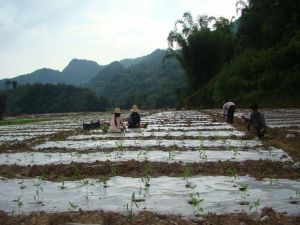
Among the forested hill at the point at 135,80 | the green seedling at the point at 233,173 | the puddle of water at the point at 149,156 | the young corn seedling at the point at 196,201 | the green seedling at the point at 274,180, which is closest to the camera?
the young corn seedling at the point at 196,201

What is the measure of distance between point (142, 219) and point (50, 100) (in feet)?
261

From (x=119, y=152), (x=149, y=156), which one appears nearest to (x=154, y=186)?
(x=149, y=156)

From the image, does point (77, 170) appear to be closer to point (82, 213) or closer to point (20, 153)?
point (82, 213)

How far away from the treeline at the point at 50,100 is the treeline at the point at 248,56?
31.2 meters

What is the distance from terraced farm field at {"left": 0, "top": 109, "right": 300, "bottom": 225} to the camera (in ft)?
15.9

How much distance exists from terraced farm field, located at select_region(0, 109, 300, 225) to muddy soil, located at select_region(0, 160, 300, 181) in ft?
0.06

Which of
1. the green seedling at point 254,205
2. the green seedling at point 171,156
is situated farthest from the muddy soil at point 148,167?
the green seedling at point 254,205

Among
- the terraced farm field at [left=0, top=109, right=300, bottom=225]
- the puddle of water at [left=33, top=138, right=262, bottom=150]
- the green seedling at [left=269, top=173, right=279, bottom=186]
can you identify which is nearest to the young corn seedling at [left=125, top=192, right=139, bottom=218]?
the terraced farm field at [left=0, top=109, right=300, bottom=225]

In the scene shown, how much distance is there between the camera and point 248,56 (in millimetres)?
40406

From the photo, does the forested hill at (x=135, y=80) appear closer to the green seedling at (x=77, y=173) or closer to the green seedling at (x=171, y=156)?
the green seedling at (x=171, y=156)

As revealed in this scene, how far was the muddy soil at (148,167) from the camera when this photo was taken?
7282mm

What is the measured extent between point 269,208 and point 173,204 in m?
1.18

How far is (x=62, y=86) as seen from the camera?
84.8 metres

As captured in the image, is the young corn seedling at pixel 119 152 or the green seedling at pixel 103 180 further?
the young corn seedling at pixel 119 152
